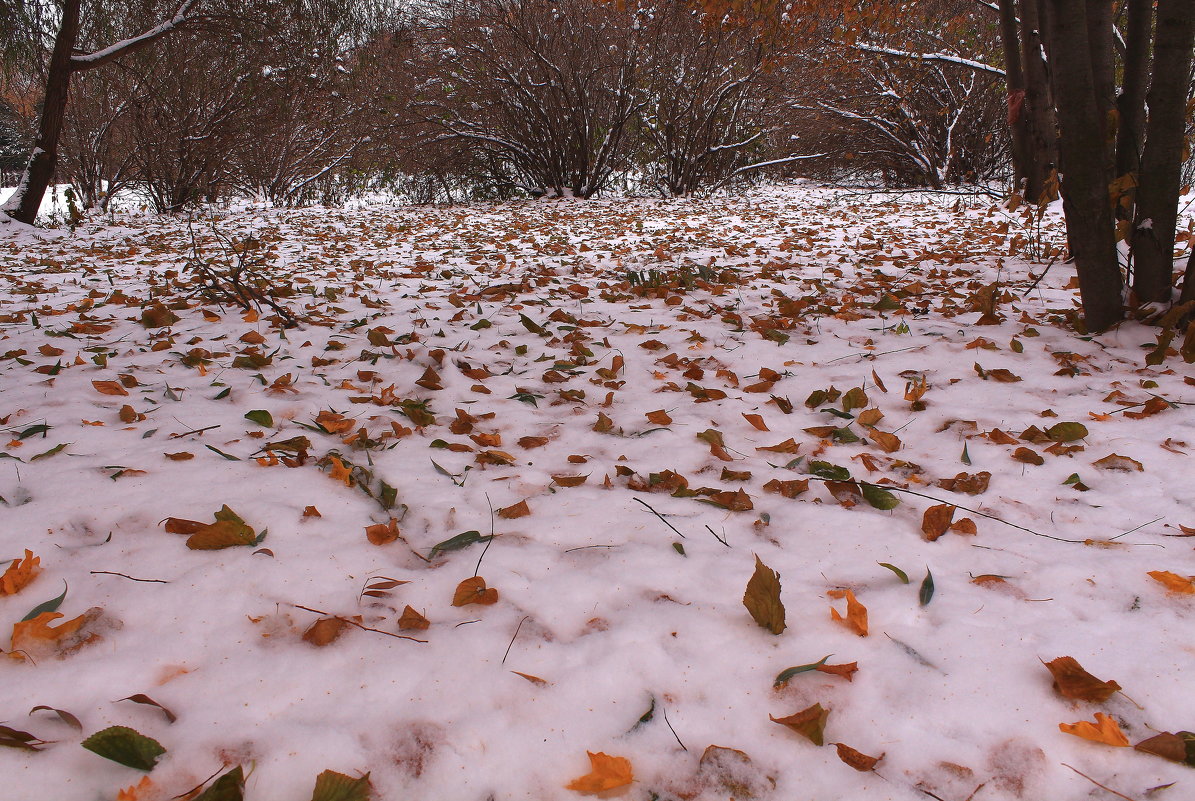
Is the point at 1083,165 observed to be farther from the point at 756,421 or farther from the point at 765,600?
the point at 765,600

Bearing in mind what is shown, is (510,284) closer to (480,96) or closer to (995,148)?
(480,96)

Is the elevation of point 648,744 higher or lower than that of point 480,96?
lower

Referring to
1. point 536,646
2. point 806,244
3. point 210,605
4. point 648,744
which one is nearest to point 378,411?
point 210,605

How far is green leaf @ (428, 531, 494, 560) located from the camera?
1500mm

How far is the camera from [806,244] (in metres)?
6.44

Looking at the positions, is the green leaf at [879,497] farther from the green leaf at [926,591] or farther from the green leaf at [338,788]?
the green leaf at [338,788]

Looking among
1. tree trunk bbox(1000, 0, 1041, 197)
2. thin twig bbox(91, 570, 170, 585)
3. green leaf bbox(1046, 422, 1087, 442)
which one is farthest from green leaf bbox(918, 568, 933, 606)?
tree trunk bbox(1000, 0, 1041, 197)

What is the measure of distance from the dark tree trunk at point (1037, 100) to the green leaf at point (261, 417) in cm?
584

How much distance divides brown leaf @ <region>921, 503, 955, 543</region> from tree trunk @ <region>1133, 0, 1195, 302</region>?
2359 mm

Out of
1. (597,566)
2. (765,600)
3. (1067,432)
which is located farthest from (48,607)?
(1067,432)

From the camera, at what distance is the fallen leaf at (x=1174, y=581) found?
50.6 inches

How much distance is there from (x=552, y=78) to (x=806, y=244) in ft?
24.8

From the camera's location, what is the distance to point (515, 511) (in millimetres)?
1656

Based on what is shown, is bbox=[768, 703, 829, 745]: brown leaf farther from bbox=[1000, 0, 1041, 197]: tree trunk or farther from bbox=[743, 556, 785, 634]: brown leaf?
bbox=[1000, 0, 1041, 197]: tree trunk
